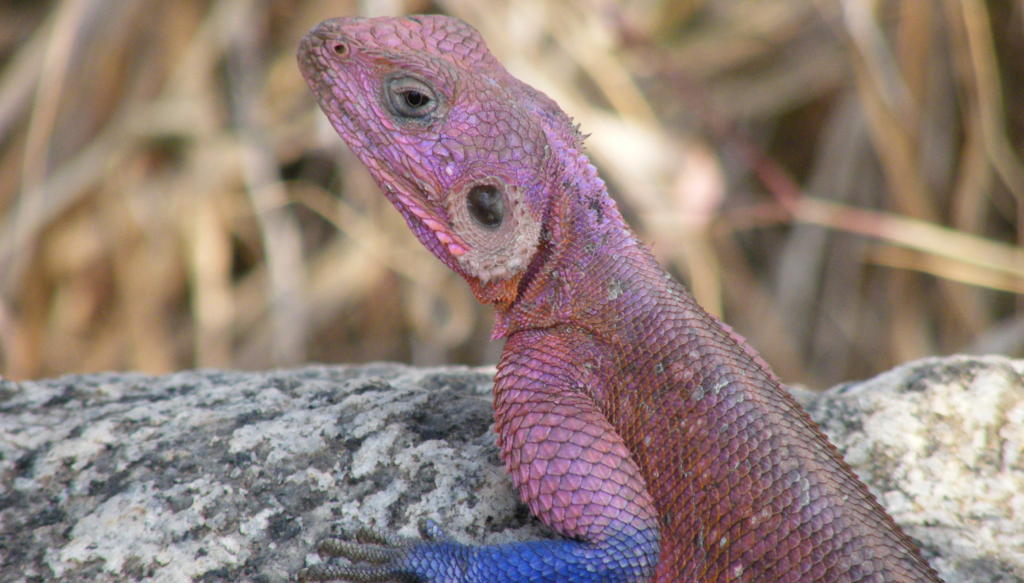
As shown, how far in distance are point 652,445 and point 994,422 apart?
1.11 m

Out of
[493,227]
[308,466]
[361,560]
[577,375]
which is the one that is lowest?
[361,560]

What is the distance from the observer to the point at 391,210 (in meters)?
5.05

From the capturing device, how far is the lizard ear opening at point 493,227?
7.91 feet

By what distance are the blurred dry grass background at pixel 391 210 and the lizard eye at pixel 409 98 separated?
233 centimetres

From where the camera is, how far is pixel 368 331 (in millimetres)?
5414

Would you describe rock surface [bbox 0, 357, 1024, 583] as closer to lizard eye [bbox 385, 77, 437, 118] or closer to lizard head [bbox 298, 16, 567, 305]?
lizard head [bbox 298, 16, 567, 305]

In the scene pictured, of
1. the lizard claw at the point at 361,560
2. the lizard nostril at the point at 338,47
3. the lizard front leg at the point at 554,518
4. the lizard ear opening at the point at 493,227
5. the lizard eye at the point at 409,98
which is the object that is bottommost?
the lizard claw at the point at 361,560

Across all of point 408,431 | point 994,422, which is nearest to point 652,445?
point 408,431

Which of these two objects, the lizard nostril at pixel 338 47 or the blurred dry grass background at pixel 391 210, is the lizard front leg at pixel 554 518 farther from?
the blurred dry grass background at pixel 391 210

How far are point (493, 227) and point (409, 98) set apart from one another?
41 cm

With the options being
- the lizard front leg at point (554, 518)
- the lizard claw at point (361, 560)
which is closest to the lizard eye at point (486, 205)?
the lizard front leg at point (554, 518)

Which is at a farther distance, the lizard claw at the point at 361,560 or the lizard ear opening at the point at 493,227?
the lizard ear opening at the point at 493,227

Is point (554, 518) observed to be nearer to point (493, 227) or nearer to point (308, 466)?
point (308, 466)

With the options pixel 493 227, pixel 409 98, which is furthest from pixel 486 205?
pixel 409 98
